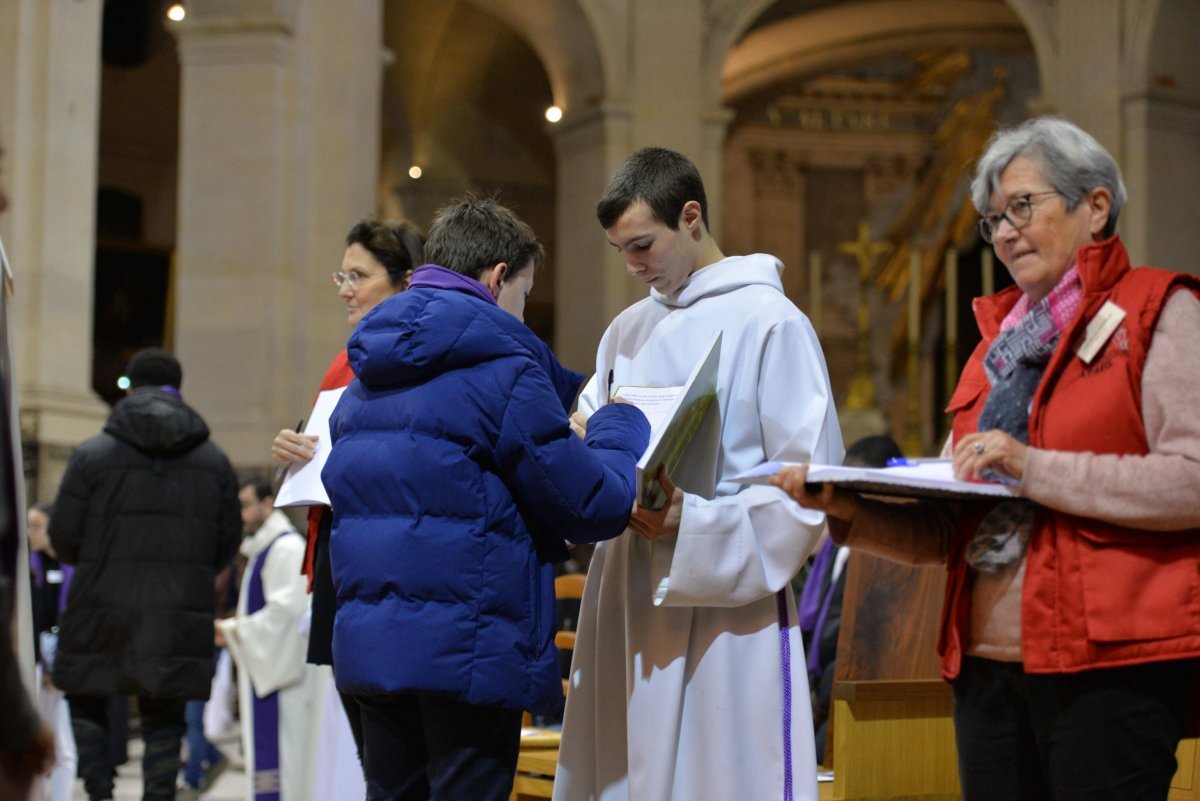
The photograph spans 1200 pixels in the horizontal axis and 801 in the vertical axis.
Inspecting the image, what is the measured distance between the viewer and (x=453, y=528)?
10.0ft

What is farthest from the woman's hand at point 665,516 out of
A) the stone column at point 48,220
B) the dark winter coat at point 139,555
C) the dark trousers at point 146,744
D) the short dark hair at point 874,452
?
the stone column at point 48,220

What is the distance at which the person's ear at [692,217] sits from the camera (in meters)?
3.46

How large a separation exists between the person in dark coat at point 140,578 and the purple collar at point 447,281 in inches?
120

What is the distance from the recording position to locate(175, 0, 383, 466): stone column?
37.9ft

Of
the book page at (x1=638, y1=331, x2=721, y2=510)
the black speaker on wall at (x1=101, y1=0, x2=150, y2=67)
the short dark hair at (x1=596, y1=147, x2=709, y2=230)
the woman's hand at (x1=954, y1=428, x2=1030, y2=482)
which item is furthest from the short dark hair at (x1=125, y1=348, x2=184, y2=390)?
→ the black speaker on wall at (x1=101, y1=0, x2=150, y2=67)

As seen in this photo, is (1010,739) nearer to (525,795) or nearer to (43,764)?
(43,764)

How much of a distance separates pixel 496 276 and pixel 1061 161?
1211 mm

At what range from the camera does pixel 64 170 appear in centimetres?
940

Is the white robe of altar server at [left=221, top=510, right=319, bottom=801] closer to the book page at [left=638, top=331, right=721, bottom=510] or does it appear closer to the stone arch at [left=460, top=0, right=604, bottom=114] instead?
the book page at [left=638, top=331, right=721, bottom=510]

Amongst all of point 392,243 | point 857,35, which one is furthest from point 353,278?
point 857,35

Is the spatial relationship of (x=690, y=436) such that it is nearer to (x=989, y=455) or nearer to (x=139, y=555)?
(x=989, y=455)

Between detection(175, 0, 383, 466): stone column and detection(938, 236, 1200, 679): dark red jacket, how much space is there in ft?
30.5

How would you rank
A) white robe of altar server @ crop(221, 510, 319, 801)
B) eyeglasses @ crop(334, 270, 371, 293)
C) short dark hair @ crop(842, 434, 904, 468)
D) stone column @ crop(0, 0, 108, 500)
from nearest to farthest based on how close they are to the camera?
eyeglasses @ crop(334, 270, 371, 293)
short dark hair @ crop(842, 434, 904, 468)
white robe of altar server @ crop(221, 510, 319, 801)
stone column @ crop(0, 0, 108, 500)

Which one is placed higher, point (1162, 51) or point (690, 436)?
point (1162, 51)
